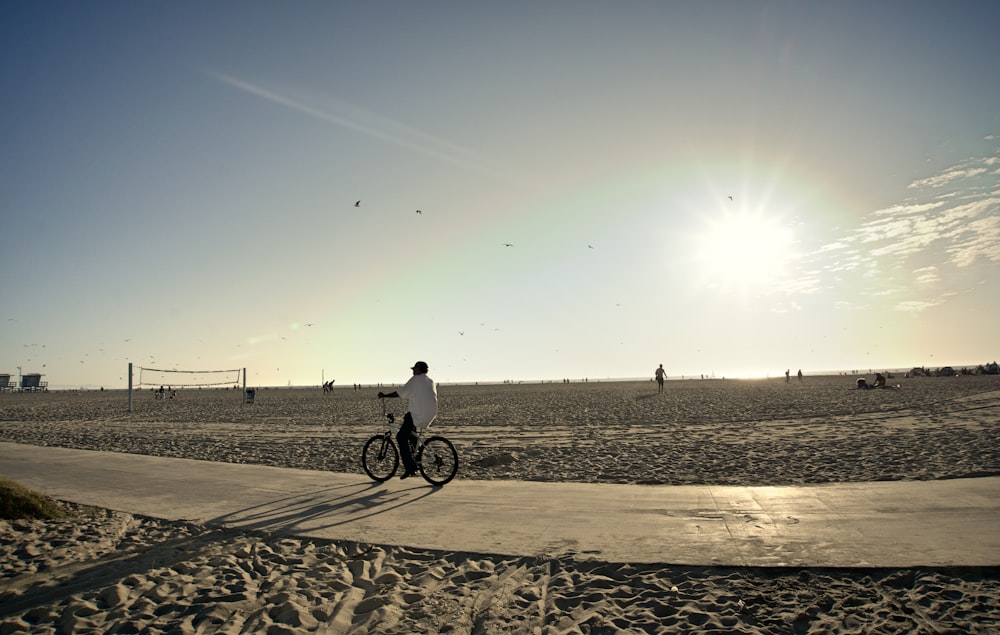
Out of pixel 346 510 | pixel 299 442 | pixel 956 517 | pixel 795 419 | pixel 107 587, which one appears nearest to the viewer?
pixel 107 587

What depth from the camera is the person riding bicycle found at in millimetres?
8977

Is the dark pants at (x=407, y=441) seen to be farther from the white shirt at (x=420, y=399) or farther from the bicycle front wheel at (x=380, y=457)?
the bicycle front wheel at (x=380, y=457)

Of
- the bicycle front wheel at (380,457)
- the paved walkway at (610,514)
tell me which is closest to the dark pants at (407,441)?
the paved walkway at (610,514)

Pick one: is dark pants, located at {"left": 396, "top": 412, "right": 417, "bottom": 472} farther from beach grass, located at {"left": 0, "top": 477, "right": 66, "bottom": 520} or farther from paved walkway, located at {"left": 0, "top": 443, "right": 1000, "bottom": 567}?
beach grass, located at {"left": 0, "top": 477, "right": 66, "bottom": 520}

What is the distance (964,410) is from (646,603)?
23.2 meters

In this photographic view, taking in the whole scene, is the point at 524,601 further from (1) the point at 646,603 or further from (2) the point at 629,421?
(2) the point at 629,421

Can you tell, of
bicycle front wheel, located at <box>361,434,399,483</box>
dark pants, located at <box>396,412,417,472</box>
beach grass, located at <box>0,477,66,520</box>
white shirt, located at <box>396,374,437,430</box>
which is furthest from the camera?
bicycle front wheel, located at <box>361,434,399,483</box>

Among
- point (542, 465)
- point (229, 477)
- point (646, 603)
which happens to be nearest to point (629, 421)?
point (542, 465)

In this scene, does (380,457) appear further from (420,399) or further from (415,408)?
(420,399)

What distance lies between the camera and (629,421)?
22.0m

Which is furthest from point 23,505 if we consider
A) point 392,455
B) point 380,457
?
point 392,455

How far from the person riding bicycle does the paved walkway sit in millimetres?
547

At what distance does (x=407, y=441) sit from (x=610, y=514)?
11.7 ft

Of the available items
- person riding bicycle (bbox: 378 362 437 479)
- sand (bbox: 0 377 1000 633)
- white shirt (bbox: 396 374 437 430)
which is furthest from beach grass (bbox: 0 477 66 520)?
white shirt (bbox: 396 374 437 430)
